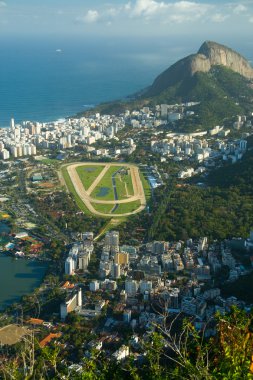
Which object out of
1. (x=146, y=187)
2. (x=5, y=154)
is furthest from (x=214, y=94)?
(x=146, y=187)

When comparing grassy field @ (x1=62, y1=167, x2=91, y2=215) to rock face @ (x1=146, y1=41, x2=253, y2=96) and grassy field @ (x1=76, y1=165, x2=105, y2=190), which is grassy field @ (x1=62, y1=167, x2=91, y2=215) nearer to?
grassy field @ (x1=76, y1=165, x2=105, y2=190)

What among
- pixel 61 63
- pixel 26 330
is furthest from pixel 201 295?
pixel 61 63

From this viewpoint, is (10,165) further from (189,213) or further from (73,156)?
(189,213)

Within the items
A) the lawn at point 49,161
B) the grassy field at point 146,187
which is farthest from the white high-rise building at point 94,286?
the lawn at point 49,161

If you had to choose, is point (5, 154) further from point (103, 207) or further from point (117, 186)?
point (103, 207)

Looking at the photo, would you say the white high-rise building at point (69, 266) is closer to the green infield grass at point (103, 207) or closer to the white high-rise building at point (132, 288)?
the white high-rise building at point (132, 288)

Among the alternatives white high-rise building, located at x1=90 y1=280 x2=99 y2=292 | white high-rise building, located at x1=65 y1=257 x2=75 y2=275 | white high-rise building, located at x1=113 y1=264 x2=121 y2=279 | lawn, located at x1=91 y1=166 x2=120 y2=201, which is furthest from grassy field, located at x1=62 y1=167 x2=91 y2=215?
white high-rise building, located at x1=90 y1=280 x2=99 y2=292
